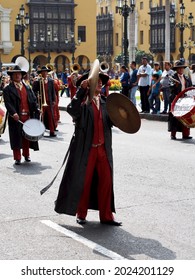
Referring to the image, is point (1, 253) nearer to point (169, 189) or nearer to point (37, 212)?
point (37, 212)

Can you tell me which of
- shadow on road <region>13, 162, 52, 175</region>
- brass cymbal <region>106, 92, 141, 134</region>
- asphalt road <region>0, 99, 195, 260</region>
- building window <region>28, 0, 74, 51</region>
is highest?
building window <region>28, 0, 74, 51</region>

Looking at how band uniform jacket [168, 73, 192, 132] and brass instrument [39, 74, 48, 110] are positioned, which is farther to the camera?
brass instrument [39, 74, 48, 110]

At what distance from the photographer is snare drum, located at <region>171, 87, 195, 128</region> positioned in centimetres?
1407

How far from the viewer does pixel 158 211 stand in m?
7.78

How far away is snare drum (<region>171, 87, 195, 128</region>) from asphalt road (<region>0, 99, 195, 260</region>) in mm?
1675

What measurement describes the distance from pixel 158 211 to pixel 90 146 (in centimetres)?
134

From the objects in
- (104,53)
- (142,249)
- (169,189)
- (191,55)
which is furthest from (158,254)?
(104,53)

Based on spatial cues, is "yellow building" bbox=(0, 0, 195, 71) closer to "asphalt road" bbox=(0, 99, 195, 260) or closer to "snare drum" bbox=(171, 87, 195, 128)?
"snare drum" bbox=(171, 87, 195, 128)

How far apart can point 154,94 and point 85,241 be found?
14.1 meters

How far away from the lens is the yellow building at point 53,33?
72.6m

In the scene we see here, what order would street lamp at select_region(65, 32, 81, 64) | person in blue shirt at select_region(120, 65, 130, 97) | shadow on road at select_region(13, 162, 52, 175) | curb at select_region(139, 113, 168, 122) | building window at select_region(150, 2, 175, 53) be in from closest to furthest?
1. shadow on road at select_region(13, 162, 52, 175)
2. curb at select_region(139, 113, 168, 122)
3. person in blue shirt at select_region(120, 65, 130, 97)
4. street lamp at select_region(65, 32, 81, 64)
5. building window at select_region(150, 2, 175, 53)

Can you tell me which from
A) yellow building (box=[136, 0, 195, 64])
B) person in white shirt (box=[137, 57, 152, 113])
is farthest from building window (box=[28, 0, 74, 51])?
person in white shirt (box=[137, 57, 152, 113])

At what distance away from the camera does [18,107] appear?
11367 mm

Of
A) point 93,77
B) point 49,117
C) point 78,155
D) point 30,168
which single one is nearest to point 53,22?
point 49,117
